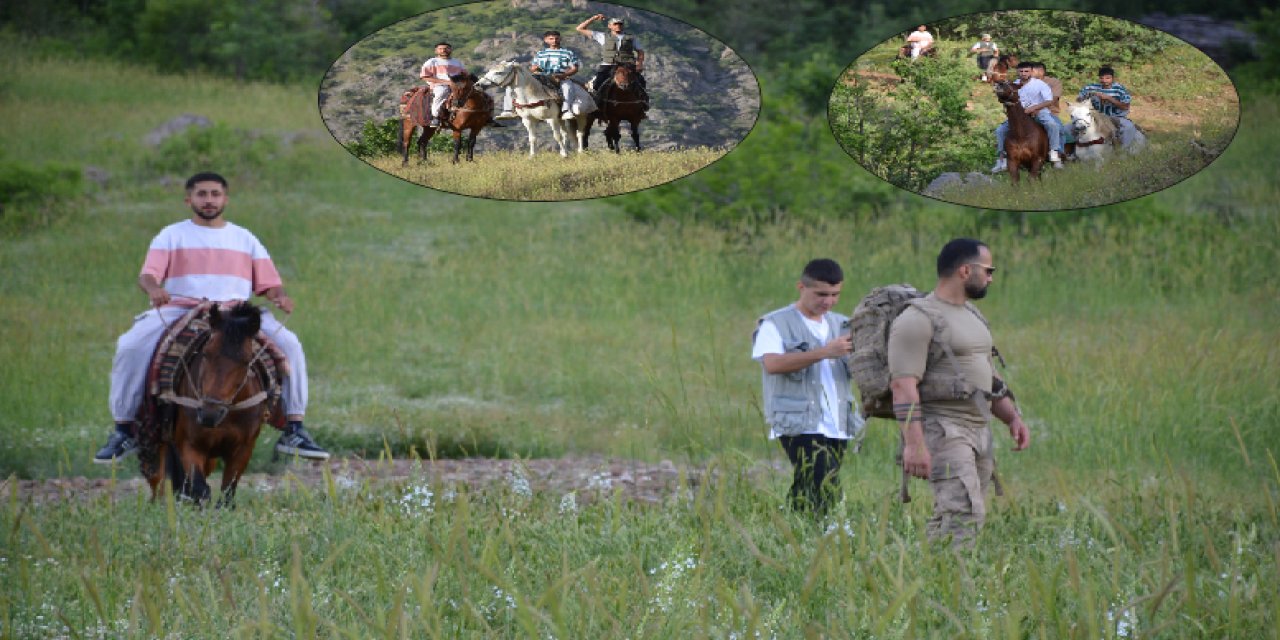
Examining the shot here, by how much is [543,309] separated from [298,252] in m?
3.83

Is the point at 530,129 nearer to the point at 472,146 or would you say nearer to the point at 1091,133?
the point at 472,146

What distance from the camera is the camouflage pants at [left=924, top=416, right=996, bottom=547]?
270 inches

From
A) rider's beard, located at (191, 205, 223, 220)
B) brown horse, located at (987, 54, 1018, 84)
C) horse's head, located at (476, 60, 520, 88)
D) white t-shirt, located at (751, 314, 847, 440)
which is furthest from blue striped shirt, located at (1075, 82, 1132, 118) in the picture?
rider's beard, located at (191, 205, 223, 220)

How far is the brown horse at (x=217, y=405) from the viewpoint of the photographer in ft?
28.2

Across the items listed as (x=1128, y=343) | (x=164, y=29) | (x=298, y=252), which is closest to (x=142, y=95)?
(x=164, y=29)

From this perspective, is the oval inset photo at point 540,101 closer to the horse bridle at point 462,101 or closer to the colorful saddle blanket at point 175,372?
the horse bridle at point 462,101

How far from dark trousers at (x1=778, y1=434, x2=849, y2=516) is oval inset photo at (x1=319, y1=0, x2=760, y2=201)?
155cm

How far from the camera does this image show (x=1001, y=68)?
21.1ft

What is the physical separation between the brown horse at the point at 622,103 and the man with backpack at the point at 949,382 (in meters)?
1.39

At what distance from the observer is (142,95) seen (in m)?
26.0

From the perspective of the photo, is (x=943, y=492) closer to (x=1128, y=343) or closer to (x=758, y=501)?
(x=758, y=501)

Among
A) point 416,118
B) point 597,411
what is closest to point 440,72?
point 416,118

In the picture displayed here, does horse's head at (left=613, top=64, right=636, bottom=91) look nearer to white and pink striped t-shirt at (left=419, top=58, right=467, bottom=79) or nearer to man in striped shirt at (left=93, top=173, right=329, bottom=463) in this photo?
white and pink striped t-shirt at (left=419, top=58, right=467, bottom=79)

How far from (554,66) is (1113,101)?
220 cm
